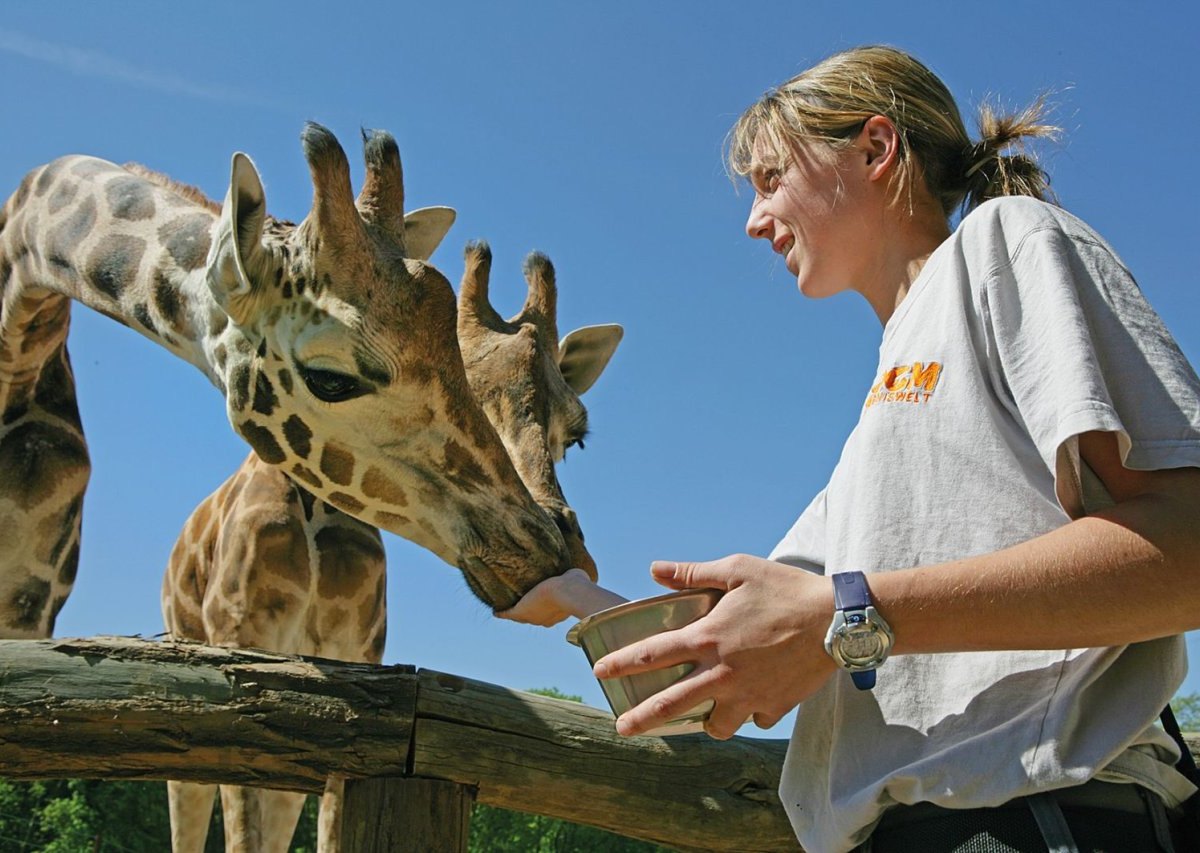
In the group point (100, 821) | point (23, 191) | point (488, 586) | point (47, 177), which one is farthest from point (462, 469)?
point (100, 821)

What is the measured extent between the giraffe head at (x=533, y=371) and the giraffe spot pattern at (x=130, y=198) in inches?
49.6

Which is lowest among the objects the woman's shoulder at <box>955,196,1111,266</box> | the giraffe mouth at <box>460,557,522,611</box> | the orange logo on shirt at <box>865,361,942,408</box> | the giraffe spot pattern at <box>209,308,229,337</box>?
the orange logo on shirt at <box>865,361,942,408</box>

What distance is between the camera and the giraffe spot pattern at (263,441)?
4047mm

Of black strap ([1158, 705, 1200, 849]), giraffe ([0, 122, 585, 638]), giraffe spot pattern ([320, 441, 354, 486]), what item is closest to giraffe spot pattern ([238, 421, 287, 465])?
giraffe ([0, 122, 585, 638])

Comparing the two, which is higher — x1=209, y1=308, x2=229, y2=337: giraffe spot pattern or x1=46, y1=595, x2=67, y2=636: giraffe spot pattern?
x1=209, y1=308, x2=229, y2=337: giraffe spot pattern

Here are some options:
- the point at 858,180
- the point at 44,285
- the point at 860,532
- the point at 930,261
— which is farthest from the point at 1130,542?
the point at 44,285

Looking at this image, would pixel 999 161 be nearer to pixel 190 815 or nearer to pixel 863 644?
pixel 863 644

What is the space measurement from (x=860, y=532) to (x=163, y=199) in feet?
12.1

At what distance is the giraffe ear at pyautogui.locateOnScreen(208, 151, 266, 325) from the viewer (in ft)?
12.6

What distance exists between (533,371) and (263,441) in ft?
3.62

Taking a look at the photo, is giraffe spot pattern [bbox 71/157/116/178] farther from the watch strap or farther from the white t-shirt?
the watch strap

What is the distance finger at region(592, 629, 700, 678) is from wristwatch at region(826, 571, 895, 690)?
0.16 meters

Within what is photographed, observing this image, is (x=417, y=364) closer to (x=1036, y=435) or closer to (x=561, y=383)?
(x=561, y=383)

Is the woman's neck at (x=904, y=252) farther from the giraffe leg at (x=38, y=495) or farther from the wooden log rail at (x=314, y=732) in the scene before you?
the giraffe leg at (x=38, y=495)
